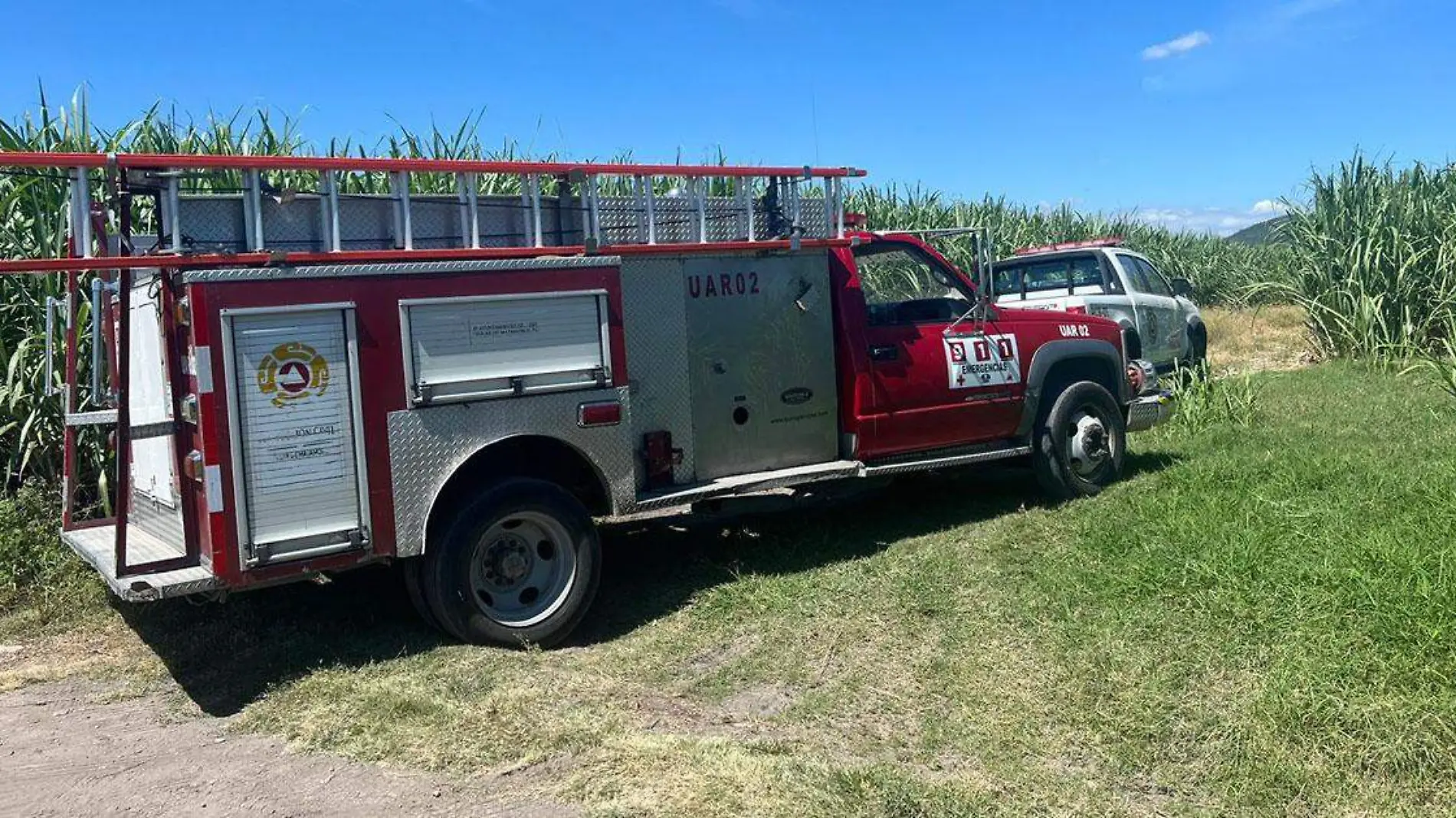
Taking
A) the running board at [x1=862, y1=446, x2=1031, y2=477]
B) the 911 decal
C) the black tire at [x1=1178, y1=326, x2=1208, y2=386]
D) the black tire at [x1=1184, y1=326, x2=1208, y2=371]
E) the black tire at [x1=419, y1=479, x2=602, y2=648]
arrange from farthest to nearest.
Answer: the black tire at [x1=1184, y1=326, x2=1208, y2=371]
the black tire at [x1=1178, y1=326, x2=1208, y2=386]
the 911 decal
the running board at [x1=862, y1=446, x2=1031, y2=477]
the black tire at [x1=419, y1=479, x2=602, y2=648]

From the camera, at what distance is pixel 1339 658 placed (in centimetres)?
465

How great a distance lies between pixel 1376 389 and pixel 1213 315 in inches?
433

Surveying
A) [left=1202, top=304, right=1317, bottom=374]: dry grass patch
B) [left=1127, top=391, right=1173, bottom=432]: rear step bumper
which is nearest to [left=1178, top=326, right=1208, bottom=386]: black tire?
[left=1202, top=304, right=1317, bottom=374]: dry grass patch

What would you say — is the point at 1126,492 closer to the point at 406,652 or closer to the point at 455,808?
the point at 406,652

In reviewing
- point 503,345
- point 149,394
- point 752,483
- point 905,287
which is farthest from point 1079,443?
point 149,394

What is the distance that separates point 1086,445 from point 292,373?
18.0 ft

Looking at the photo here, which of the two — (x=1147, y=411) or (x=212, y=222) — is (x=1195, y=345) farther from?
(x=212, y=222)

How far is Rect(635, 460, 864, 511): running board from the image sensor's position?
6.40 meters

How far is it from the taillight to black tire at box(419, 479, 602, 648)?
0.37 m

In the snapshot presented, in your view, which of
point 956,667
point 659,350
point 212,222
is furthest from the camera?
point 659,350

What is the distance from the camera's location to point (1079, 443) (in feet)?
27.5

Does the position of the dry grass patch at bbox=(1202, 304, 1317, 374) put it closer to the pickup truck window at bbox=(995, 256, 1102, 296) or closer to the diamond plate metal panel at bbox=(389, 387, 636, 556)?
the pickup truck window at bbox=(995, 256, 1102, 296)

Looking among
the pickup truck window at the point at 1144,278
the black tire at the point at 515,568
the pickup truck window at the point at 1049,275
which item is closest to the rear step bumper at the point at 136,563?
the black tire at the point at 515,568

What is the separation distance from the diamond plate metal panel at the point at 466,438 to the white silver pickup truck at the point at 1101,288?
7.66 metres
